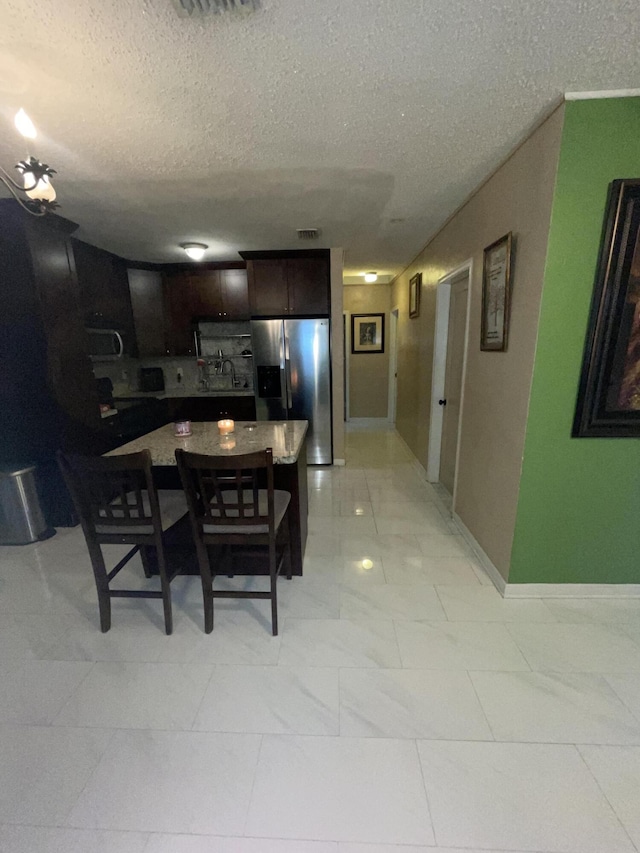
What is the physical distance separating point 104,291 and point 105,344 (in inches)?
24.7

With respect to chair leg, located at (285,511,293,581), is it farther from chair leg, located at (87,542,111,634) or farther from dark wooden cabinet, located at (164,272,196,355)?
dark wooden cabinet, located at (164,272,196,355)

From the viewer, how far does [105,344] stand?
12.1 ft

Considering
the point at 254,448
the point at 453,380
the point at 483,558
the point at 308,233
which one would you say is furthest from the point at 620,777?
the point at 308,233

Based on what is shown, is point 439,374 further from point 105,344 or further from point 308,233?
point 105,344

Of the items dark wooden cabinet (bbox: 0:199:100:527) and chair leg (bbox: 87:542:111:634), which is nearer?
chair leg (bbox: 87:542:111:634)

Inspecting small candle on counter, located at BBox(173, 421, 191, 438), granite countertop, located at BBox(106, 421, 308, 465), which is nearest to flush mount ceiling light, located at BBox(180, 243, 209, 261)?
granite countertop, located at BBox(106, 421, 308, 465)

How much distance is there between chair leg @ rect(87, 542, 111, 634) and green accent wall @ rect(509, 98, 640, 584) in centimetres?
233

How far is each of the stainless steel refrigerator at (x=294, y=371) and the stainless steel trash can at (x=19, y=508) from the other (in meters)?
2.30

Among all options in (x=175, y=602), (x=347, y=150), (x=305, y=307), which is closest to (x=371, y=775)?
(x=175, y=602)

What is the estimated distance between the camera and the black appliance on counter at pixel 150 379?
4656mm

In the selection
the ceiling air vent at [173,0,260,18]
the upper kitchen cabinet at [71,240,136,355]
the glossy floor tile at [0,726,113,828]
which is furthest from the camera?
the upper kitchen cabinet at [71,240,136,355]

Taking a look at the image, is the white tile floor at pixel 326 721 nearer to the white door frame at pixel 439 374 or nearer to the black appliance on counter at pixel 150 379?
the white door frame at pixel 439 374

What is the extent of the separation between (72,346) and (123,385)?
154cm

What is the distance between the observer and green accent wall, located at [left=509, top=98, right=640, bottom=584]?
5.03 ft
